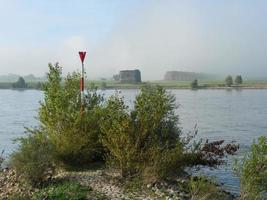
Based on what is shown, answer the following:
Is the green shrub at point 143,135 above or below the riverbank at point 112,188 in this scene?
above

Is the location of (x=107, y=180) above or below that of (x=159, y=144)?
below

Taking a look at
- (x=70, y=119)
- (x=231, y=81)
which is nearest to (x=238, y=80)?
(x=231, y=81)

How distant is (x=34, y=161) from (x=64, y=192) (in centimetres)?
214

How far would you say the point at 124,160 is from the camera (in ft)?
45.6

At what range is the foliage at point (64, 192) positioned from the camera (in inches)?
Result: 456

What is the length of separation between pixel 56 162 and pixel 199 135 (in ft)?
61.5

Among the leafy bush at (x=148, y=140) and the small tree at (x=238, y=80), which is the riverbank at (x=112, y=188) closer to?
the leafy bush at (x=148, y=140)

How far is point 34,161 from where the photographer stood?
13617 millimetres

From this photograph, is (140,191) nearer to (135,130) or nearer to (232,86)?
(135,130)

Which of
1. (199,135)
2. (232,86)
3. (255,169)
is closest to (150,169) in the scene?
(255,169)

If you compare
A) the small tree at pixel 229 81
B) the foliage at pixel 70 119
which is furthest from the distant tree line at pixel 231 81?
the foliage at pixel 70 119

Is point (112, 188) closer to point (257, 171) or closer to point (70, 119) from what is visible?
point (257, 171)

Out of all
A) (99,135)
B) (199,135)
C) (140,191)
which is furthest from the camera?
(199,135)

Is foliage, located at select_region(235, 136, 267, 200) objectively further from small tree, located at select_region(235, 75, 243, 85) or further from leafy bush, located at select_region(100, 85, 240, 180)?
small tree, located at select_region(235, 75, 243, 85)
